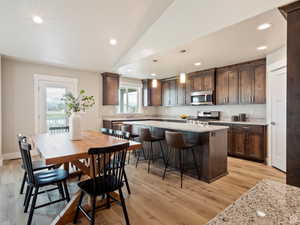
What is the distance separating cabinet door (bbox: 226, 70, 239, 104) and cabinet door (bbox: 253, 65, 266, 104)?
0.45 metres

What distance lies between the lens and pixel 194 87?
227 inches

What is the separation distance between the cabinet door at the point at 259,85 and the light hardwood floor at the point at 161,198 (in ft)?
5.55

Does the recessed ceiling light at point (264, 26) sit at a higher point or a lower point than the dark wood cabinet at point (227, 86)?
→ higher

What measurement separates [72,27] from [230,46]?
10.3 feet

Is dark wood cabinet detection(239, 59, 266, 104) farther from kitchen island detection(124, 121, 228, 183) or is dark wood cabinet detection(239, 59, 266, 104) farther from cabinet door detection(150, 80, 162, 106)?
cabinet door detection(150, 80, 162, 106)

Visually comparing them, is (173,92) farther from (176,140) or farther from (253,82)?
(176,140)

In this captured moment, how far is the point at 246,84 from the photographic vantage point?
14.7 ft

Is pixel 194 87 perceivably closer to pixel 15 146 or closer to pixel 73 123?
pixel 73 123

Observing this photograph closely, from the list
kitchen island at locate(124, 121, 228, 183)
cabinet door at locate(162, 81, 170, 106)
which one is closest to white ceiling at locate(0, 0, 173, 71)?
kitchen island at locate(124, 121, 228, 183)

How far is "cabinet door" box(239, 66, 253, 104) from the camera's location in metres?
4.41

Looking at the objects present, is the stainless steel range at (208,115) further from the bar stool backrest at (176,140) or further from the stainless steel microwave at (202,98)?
the bar stool backrest at (176,140)

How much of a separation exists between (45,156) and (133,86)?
218 inches

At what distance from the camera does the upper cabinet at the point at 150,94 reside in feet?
22.8

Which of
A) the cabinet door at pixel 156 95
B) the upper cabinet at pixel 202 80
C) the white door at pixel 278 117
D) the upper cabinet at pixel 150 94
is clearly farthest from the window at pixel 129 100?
the white door at pixel 278 117
